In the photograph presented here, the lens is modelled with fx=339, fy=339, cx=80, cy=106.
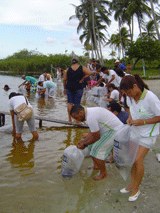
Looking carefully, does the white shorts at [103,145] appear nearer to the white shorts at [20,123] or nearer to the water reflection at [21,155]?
the water reflection at [21,155]

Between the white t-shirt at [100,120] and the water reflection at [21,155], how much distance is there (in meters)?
1.88

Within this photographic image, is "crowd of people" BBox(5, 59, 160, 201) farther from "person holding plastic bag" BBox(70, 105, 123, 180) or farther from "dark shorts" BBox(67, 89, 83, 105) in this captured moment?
"dark shorts" BBox(67, 89, 83, 105)

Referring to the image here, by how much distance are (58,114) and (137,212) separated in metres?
8.28

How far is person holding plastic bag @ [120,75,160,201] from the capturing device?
4012 mm

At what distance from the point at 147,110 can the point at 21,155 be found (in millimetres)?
3460

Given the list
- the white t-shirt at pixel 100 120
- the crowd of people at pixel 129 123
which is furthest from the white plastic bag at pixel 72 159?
the white t-shirt at pixel 100 120

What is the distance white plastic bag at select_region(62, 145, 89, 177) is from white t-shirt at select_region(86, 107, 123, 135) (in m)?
0.52

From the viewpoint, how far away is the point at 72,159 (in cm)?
497

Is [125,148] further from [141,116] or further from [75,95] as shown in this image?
[75,95]

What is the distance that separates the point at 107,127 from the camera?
472 centimetres

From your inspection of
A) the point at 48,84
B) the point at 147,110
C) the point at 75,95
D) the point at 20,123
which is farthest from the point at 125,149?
the point at 48,84

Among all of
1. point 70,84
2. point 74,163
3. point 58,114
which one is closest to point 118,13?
point 58,114

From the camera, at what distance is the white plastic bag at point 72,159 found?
4973mm

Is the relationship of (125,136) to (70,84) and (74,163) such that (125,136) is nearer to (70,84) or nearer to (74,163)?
(74,163)
